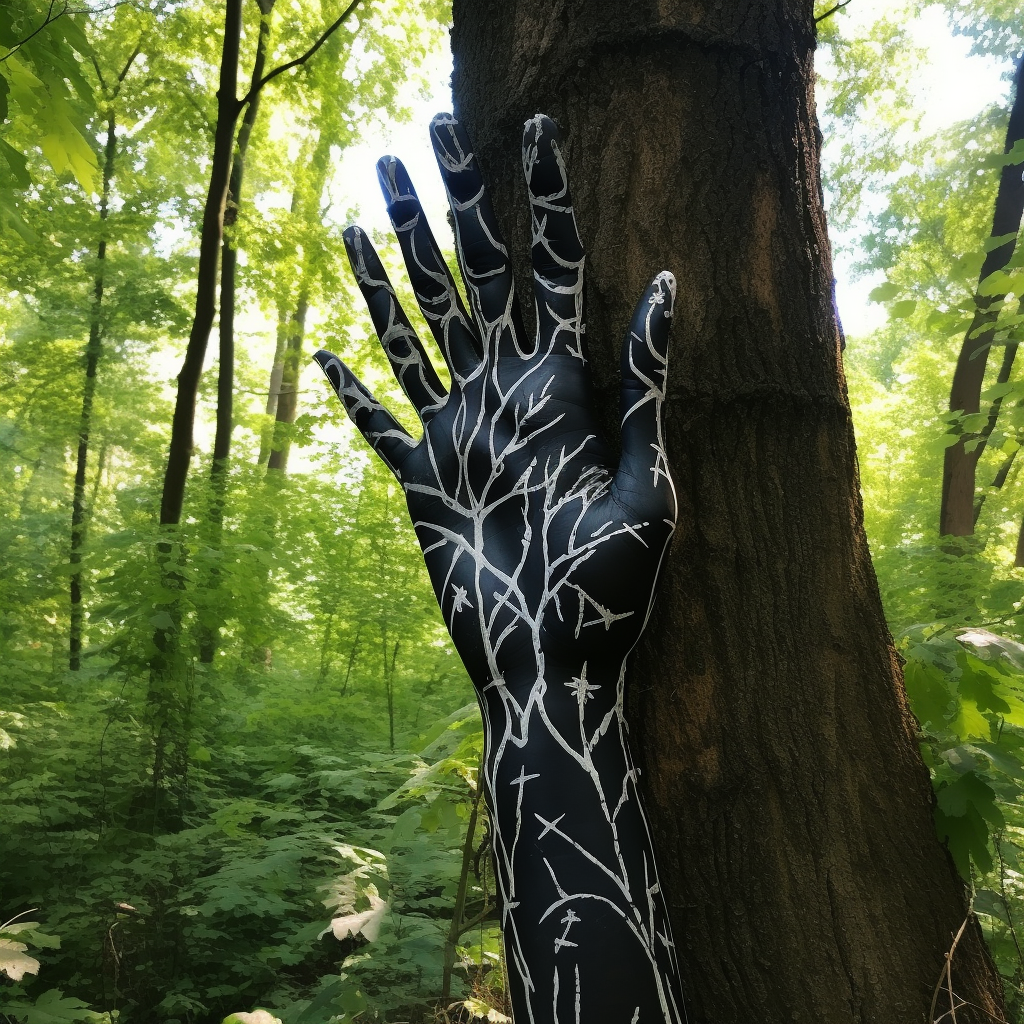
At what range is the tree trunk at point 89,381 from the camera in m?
8.06

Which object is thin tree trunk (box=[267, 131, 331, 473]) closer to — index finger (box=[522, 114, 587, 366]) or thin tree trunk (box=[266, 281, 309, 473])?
thin tree trunk (box=[266, 281, 309, 473])

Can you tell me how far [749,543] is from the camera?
3.32ft

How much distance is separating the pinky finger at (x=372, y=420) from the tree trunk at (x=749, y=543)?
340mm

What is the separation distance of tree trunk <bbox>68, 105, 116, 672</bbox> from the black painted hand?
7.81 metres

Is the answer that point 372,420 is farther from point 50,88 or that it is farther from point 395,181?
point 50,88

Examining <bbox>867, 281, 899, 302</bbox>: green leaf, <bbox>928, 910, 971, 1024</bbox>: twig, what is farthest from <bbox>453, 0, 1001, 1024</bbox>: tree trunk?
<bbox>867, 281, 899, 302</bbox>: green leaf

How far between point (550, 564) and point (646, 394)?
27cm

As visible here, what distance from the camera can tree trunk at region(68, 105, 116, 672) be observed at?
8062 millimetres

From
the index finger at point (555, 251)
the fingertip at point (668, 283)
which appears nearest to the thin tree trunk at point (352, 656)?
the index finger at point (555, 251)

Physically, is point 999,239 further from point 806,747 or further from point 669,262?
point 806,747

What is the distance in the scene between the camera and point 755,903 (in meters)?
0.92

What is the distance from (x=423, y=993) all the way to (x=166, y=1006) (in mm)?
1435

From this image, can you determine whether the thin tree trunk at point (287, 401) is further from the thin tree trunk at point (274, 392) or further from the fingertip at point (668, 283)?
the fingertip at point (668, 283)

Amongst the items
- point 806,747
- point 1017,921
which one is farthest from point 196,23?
point 1017,921
